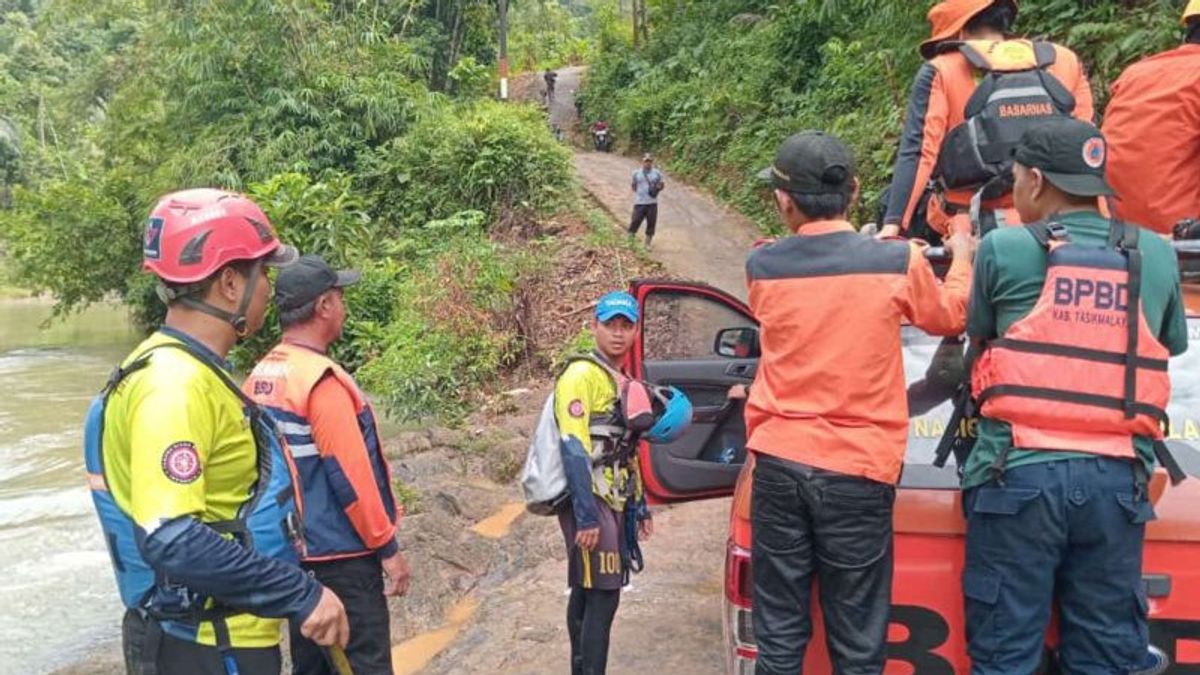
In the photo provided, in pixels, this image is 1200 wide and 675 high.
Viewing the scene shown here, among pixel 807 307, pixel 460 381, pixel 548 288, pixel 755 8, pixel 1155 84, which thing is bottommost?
pixel 460 381

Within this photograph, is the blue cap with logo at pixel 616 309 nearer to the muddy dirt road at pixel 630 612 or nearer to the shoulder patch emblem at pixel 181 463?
the muddy dirt road at pixel 630 612

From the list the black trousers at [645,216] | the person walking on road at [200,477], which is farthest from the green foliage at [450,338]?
the person walking on road at [200,477]

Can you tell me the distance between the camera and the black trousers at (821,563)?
259 cm

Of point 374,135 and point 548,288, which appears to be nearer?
point 548,288

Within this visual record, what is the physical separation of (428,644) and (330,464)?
2556 mm

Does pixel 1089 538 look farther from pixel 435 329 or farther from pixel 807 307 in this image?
pixel 435 329

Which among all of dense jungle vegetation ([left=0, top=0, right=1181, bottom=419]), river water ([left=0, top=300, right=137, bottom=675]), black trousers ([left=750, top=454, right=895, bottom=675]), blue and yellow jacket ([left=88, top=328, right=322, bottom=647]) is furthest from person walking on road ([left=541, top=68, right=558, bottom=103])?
blue and yellow jacket ([left=88, top=328, right=322, bottom=647])

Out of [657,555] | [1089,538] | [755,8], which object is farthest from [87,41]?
[1089,538]

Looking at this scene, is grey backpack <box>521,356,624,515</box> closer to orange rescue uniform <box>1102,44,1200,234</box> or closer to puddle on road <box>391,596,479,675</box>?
puddle on road <box>391,596,479,675</box>

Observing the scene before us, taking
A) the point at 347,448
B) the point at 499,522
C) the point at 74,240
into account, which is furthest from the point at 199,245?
the point at 74,240

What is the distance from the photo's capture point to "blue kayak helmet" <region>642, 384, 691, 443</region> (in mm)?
3896

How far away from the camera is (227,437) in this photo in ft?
7.54

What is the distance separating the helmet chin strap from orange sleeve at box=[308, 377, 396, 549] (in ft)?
2.44

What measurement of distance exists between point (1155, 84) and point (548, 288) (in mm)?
9237
